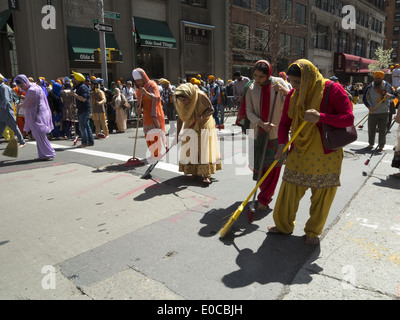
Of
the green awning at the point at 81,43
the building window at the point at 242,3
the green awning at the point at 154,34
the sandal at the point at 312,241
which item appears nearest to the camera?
the sandal at the point at 312,241

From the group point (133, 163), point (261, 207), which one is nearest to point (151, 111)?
point (133, 163)

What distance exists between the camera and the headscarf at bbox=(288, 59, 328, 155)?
10.1ft

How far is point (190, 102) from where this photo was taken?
5.48 m

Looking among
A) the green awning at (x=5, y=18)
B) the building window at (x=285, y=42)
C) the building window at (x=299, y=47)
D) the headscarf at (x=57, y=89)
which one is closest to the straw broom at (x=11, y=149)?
the headscarf at (x=57, y=89)

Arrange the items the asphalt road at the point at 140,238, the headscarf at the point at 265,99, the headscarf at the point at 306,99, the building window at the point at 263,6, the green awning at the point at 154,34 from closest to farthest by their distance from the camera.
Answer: the asphalt road at the point at 140,238, the headscarf at the point at 306,99, the headscarf at the point at 265,99, the green awning at the point at 154,34, the building window at the point at 263,6

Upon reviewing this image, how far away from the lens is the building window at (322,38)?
1526 inches

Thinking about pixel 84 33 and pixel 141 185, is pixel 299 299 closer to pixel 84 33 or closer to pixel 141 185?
pixel 141 185

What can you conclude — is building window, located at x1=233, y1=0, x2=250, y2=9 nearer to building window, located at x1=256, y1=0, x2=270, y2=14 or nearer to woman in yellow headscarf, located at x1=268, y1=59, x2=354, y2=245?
building window, located at x1=256, y1=0, x2=270, y2=14

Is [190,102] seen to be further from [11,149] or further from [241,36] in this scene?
[241,36]

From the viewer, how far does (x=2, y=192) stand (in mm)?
5441

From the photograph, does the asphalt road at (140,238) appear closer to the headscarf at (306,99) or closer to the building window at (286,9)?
the headscarf at (306,99)

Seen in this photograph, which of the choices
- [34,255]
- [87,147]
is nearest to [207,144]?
[34,255]

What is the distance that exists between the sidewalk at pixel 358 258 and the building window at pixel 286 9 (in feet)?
98.8

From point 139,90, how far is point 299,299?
530 centimetres
